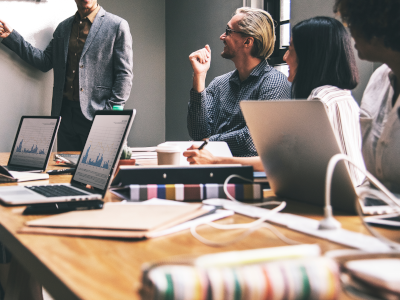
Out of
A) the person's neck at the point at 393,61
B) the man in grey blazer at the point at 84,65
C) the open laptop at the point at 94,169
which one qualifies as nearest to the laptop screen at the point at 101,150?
the open laptop at the point at 94,169

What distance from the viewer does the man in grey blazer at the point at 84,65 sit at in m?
2.73

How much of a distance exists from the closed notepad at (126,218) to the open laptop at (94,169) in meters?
0.17

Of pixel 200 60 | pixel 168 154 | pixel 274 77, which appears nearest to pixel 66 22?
pixel 200 60

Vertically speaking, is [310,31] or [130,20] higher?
[130,20]

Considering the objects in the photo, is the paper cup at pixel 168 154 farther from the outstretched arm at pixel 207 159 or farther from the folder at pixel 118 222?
the folder at pixel 118 222

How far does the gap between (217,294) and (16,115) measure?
2841 mm

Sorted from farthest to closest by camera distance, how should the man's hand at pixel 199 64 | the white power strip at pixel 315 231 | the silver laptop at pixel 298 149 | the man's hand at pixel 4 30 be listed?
1. the man's hand at pixel 4 30
2. the man's hand at pixel 199 64
3. the silver laptop at pixel 298 149
4. the white power strip at pixel 315 231

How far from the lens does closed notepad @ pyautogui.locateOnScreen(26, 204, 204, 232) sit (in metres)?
0.60

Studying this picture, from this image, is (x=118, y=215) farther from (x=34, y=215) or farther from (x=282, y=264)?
(x=282, y=264)

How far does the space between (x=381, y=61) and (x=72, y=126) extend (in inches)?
88.1

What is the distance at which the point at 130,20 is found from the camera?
156 inches

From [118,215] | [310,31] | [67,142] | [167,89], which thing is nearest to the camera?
[118,215]

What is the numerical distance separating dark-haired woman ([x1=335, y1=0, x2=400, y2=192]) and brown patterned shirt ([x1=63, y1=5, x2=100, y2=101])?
2.15m

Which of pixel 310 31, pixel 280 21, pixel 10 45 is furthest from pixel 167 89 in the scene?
pixel 310 31
